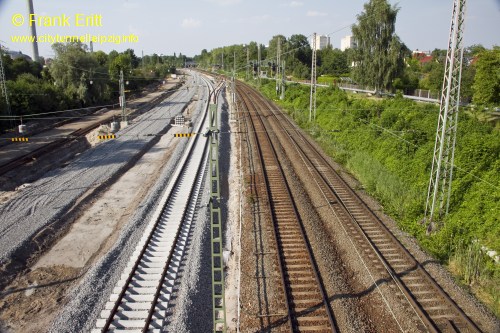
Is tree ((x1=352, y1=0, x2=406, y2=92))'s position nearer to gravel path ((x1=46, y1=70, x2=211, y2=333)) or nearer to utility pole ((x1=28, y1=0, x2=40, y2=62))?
gravel path ((x1=46, y1=70, x2=211, y2=333))

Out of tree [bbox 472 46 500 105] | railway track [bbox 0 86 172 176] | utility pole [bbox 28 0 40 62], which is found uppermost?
utility pole [bbox 28 0 40 62]

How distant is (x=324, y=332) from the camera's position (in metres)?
9.26

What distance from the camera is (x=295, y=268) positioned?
12109 millimetres

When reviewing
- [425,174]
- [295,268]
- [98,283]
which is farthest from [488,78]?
[98,283]

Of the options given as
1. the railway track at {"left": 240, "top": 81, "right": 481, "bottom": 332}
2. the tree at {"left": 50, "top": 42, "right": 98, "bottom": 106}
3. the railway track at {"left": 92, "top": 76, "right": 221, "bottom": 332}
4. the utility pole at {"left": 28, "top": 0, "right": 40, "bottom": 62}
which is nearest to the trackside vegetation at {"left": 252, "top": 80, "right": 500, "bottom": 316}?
the railway track at {"left": 240, "top": 81, "right": 481, "bottom": 332}

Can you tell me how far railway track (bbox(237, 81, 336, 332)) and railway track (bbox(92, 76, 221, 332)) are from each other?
132 inches

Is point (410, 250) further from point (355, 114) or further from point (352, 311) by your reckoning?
point (355, 114)

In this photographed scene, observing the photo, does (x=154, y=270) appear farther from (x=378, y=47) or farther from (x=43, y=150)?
(x=378, y=47)

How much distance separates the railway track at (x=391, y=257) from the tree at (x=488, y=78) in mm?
13459

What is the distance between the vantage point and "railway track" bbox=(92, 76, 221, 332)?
9.89m

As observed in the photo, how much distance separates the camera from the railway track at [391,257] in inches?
382

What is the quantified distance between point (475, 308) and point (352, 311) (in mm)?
3236

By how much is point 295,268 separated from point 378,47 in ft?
130

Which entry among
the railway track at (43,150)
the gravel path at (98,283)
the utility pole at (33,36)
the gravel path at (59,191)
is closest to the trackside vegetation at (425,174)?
the gravel path at (98,283)
